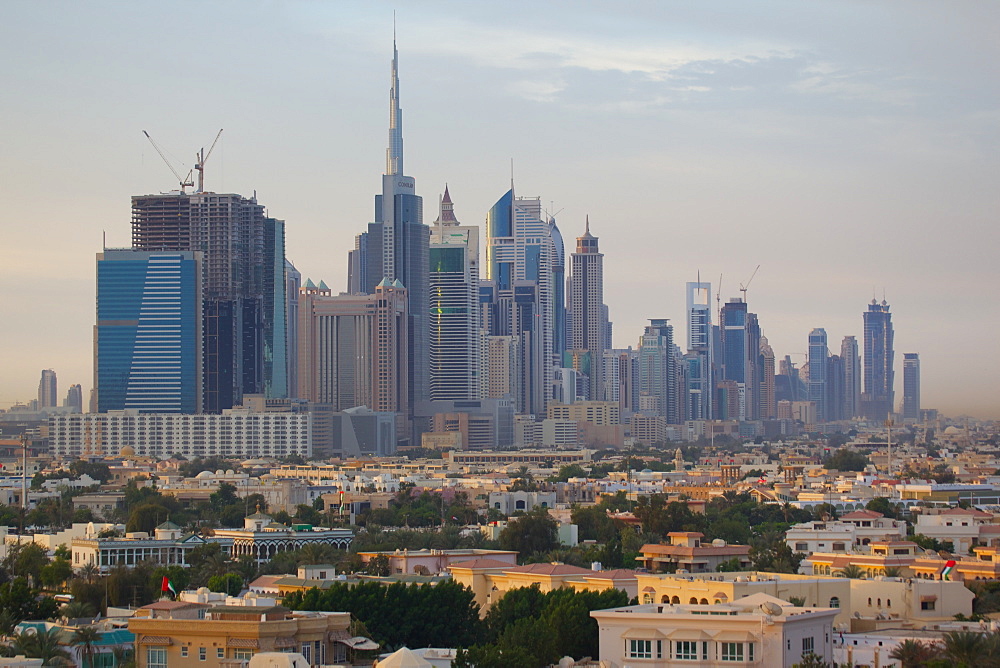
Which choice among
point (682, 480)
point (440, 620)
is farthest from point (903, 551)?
point (682, 480)

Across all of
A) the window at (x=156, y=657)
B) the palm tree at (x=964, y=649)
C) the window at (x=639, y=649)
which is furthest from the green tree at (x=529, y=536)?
the palm tree at (x=964, y=649)

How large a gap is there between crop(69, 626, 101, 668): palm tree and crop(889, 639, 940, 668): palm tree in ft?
56.6

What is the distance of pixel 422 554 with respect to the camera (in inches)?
2849

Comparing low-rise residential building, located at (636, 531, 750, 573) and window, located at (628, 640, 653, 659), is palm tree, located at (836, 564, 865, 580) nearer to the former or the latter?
low-rise residential building, located at (636, 531, 750, 573)

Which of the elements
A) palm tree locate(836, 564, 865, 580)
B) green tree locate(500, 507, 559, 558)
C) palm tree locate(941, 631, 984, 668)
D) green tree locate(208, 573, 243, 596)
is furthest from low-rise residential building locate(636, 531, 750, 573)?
palm tree locate(941, 631, 984, 668)

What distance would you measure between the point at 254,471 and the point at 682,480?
4865cm

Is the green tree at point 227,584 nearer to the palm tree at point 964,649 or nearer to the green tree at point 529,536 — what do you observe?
the green tree at point 529,536

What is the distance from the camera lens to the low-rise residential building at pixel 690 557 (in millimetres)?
68750

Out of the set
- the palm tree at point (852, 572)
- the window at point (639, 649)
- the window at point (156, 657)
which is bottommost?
the window at point (156, 657)

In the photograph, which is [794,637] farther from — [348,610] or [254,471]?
[254,471]

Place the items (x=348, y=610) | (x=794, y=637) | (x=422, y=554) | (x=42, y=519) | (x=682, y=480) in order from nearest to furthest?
(x=794, y=637) → (x=348, y=610) → (x=422, y=554) → (x=42, y=519) → (x=682, y=480)

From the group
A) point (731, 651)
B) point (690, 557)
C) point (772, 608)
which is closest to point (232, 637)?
point (731, 651)

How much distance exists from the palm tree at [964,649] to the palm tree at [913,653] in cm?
34

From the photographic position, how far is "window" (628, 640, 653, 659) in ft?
140
